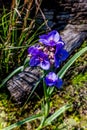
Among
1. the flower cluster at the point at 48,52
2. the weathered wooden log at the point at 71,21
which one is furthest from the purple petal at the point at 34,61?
the weathered wooden log at the point at 71,21

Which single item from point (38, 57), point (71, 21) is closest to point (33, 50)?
point (38, 57)

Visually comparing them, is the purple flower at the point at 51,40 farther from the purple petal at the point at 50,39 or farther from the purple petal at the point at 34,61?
the purple petal at the point at 34,61

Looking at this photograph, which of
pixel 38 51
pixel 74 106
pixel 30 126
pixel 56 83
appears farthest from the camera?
pixel 74 106

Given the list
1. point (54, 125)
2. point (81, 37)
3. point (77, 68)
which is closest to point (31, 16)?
point (81, 37)

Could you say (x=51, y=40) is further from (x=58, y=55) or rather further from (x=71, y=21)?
(x=71, y=21)

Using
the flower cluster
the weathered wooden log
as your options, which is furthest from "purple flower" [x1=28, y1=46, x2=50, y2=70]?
the weathered wooden log

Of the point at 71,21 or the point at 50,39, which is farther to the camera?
the point at 71,21

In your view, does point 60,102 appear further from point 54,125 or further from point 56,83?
point 56,83

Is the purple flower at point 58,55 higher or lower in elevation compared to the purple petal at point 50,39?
lower
